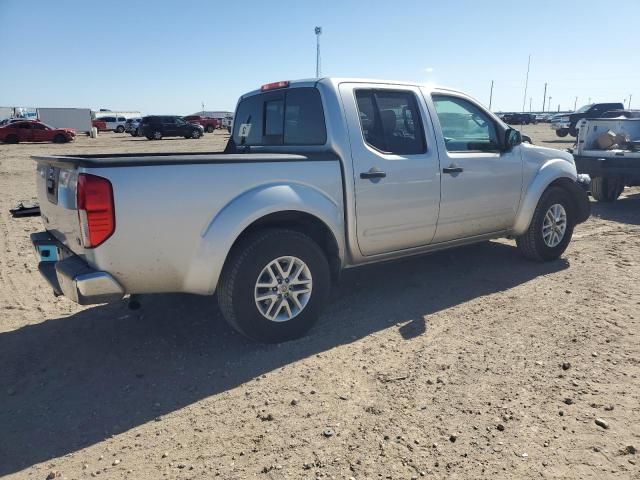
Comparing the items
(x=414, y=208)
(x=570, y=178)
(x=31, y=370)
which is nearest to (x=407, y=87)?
(x=414, y=208)

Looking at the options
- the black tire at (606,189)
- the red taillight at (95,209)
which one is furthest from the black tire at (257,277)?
the black tire at (606,189)

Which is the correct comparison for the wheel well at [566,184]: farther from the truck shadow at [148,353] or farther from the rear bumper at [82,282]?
the rear bumper at [82,282]

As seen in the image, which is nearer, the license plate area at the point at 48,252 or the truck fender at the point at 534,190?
the license plate area at the point at 48,252

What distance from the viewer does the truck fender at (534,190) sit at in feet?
17.4

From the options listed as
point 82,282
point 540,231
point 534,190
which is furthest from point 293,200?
point 540,231

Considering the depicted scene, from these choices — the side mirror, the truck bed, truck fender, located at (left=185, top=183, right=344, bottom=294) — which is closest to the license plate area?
the truck bed

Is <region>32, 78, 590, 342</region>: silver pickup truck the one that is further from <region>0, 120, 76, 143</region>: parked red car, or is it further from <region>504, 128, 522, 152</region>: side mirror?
<region>0, 120, 76, 143</region>: parked red car

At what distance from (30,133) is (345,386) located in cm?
3572

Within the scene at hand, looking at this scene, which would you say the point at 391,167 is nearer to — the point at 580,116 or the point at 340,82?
the point at 340,82

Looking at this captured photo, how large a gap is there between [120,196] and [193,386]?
1304 mm

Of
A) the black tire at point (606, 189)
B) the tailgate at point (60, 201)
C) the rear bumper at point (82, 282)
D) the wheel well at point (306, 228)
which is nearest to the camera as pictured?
the rear bumper at point (82, 282)

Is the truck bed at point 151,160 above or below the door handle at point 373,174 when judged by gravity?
above

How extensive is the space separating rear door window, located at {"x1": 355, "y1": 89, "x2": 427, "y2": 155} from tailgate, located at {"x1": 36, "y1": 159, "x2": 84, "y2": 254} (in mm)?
2236

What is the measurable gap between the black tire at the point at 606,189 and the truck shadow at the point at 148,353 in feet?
17.7
